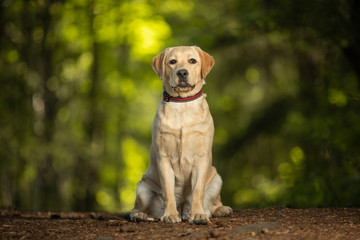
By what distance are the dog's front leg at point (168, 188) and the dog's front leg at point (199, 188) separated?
204 millimetres

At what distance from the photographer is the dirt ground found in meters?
3.88

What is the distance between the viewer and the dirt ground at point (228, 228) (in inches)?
153

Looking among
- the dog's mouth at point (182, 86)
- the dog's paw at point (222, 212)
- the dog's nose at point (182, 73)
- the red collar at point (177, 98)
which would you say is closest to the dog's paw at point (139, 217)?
the dog's paw at point (222, 212)

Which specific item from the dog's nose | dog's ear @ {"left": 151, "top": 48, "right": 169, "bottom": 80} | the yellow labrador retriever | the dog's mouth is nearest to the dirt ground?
the yellow labrador retriever

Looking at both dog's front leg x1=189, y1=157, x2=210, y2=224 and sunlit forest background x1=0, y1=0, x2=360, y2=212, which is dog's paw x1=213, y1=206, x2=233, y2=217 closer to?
dog's front leg x1=189, y1=157, x2=210, y2=224

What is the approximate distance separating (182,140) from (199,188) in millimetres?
568

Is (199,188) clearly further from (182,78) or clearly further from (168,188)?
(182,78)

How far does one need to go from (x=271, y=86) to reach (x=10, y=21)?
6964mm

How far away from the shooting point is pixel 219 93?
42.4 ft

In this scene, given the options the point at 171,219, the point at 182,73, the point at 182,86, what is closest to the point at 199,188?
the point at 171,219

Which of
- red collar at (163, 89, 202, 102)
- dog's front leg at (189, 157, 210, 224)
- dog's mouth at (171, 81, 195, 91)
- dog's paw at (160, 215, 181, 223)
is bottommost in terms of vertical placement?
dog's paw at (160, 215, 181, 223)

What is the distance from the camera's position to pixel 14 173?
10383mm

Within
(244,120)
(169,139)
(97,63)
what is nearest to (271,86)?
(244,120)

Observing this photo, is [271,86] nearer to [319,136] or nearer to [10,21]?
→ [319,136]
